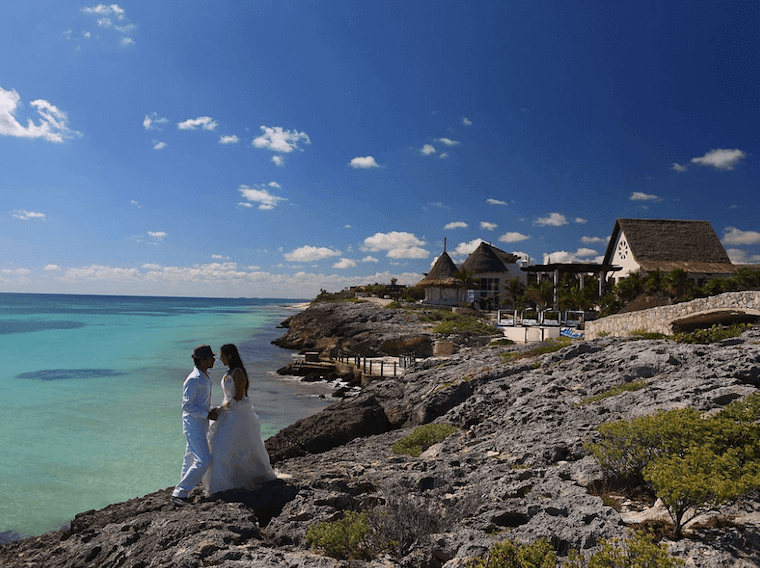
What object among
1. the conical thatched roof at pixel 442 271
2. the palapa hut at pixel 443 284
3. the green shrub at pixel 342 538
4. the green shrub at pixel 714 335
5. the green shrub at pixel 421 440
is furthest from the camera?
the conical thatched roof at pixel 442 271

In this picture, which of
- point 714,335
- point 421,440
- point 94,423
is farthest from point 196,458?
point 94,423

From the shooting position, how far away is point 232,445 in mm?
5688

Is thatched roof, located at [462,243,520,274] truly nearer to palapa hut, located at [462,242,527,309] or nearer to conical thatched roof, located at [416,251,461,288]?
palapa hut, located at [462,242,527,309]

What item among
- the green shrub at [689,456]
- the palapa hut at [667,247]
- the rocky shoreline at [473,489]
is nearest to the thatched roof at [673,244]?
the palapa hut at [667,247]

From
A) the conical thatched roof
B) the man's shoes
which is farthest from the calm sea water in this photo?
the conical thatched roof

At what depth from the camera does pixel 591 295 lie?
35.2 meters

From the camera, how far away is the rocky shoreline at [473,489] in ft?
13.4

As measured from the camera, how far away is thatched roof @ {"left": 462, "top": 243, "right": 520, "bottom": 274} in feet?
190

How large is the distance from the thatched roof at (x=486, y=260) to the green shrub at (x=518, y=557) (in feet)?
180

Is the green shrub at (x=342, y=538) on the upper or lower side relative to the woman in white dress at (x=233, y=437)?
lower

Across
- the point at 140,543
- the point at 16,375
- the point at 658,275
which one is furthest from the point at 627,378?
the point at 16,375

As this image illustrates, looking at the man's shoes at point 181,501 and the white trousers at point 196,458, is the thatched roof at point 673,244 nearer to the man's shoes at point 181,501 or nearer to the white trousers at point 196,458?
the white trousers at point 196,458

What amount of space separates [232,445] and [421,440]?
4326 mm

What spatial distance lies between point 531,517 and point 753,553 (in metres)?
1.72
